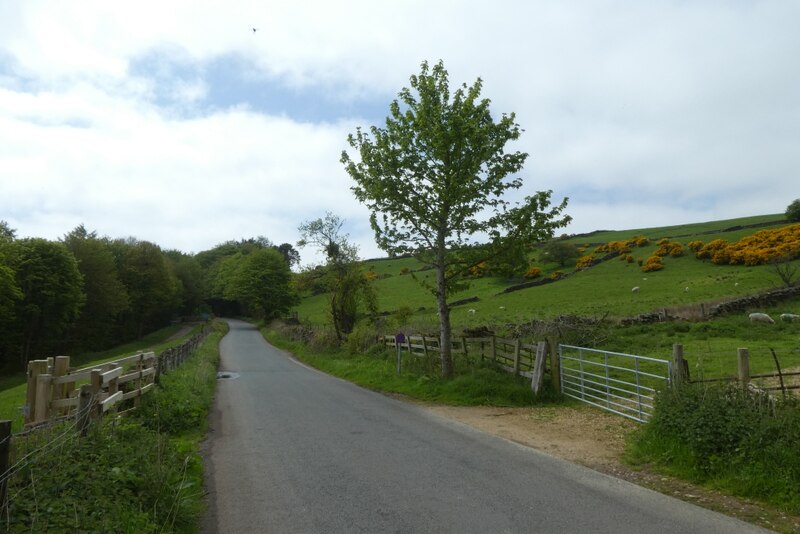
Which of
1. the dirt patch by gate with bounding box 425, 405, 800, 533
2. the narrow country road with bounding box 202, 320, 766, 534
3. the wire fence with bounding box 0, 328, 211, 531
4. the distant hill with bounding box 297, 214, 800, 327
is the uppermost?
the distant hill with bounding box 297, 214, 800, 327

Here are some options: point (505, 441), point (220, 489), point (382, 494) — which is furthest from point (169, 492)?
point (505, 441)

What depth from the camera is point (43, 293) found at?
41.0 meters

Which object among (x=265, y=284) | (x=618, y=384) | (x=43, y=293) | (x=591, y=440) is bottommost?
(x=591, y=440)

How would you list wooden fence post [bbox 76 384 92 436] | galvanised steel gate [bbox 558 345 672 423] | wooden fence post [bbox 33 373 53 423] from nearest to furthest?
1. wooden fence post [bbox 76 384 92 436]
2. wooden fence post [bbox 33 373 53 423]
3. galvanised steel gate [bbox 558 345 672 423]

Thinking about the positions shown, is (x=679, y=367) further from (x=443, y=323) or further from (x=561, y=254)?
(x=561, y=254)

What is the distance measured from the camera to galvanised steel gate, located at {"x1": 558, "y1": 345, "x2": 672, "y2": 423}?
10.7m

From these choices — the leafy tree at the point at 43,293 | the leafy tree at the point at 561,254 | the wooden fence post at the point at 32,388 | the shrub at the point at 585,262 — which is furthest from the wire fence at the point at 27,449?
the leafy tree at the point at 561,254

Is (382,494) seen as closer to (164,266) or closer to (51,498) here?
(51,498)

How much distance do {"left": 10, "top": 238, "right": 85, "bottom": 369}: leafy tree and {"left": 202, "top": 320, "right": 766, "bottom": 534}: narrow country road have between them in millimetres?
38523

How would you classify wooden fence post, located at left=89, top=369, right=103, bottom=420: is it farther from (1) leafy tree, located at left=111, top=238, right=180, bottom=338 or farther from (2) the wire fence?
(1) leafy tree, located at left=111, top=238, right=180, bottom=338

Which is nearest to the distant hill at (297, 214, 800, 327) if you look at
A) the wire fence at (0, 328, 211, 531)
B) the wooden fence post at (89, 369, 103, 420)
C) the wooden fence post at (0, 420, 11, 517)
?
the wooden fence post at (89, 369, 103, 420)

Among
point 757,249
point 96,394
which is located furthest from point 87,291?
point 757,249

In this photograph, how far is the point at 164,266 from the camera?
233 ft

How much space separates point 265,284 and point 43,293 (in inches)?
1493
